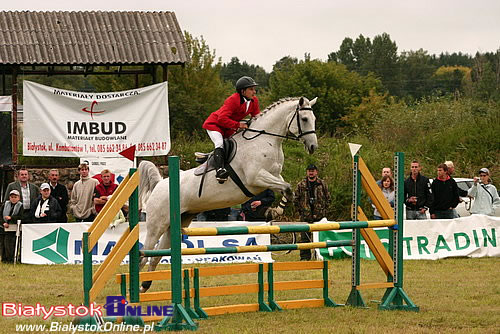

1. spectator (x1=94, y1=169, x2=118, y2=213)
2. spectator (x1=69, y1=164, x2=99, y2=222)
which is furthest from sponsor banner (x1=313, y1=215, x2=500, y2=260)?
spectator (x1=69, y1=164, x2=99, y2=222)

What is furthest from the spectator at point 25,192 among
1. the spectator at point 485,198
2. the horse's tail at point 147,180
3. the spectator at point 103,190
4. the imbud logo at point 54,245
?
the spectator at point 485,198

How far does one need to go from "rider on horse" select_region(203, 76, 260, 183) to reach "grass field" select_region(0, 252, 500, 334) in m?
1.59

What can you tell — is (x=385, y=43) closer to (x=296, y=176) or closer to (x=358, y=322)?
(x=296, y=176)

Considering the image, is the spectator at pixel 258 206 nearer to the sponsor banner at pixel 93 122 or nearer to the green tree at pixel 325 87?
the sponsor banner at pixel 93 122

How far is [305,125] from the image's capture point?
8820 millimetres

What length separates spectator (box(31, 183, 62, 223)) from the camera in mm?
13656

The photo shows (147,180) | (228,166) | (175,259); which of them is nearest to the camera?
(175,259)

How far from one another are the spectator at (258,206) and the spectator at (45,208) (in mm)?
3173

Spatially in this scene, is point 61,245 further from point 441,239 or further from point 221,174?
point 441,239

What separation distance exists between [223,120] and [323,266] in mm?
1900

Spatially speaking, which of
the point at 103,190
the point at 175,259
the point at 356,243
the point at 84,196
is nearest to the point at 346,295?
the point at 356,243

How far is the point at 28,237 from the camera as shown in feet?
44.0

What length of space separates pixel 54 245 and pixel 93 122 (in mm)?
3583

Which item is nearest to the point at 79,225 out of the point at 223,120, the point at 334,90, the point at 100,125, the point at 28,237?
the point at 28,237
